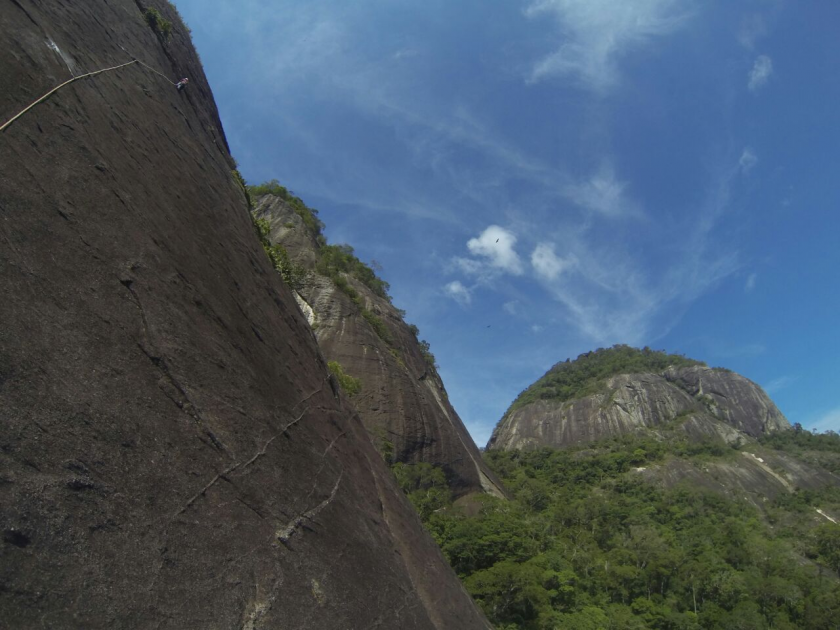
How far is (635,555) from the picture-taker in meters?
41.0

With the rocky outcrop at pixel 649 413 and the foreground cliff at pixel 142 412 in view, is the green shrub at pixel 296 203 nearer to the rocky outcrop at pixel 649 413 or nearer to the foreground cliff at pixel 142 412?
the foreground cliff at pixel 142 412

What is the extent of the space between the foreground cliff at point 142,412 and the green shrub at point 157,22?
444cm

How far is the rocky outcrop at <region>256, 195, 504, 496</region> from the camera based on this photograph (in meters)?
30.4

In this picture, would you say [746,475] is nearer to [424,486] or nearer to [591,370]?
[591,370]

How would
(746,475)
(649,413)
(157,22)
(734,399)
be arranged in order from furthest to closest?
(734,399), (649,413), (746,475), (157,22)

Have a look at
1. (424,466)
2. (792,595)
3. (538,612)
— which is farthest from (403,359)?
(792,595)

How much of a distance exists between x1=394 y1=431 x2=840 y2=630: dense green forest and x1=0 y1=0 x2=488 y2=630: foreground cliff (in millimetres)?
19926

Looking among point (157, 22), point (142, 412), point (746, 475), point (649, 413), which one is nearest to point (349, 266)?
point (157, 22)

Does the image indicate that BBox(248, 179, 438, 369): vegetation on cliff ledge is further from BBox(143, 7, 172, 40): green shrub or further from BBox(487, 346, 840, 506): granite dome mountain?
BBox(487, 346, 840, 506): granite dome mountain

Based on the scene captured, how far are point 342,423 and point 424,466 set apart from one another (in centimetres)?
2250

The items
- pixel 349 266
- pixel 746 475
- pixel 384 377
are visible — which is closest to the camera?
pixel 384 377

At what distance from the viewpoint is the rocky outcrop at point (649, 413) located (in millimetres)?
94312

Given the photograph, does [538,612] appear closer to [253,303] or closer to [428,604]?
[428,604]

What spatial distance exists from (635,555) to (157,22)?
153ft
